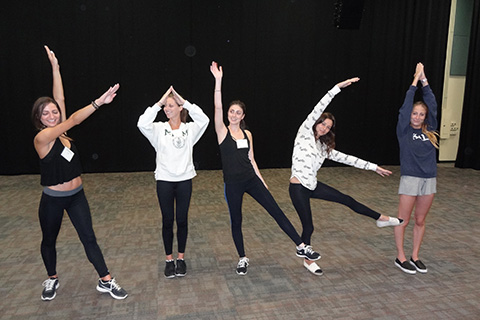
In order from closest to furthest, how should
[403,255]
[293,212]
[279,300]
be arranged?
[279,300] < [403,255] < [293,212]

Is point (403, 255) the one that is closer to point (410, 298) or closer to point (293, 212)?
point (410, 298)

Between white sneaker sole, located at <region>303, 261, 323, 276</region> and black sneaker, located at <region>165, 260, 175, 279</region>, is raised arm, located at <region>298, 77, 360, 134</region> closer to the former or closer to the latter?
white sneaker sole, located at <region>303, 261, 323, 276</region>

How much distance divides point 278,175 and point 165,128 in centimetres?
454

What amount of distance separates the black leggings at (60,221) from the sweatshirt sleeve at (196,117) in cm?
88

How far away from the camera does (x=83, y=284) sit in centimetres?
274

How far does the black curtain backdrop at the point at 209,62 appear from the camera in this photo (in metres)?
6.66

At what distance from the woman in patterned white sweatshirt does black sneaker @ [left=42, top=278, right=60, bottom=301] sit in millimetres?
1774

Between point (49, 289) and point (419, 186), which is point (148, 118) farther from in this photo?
point (419, 186)

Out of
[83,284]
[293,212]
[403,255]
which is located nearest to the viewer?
[83,284]

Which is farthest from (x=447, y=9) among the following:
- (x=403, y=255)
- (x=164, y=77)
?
(x=403, y=255)

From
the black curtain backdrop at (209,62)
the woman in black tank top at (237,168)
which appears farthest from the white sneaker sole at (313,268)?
the black curtain backdrop at (209,62)

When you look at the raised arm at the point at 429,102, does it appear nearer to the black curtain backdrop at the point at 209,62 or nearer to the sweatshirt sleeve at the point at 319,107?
the sweatshirt sleeve at the point at 319,107

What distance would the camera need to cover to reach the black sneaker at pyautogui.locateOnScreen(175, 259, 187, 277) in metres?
2.87

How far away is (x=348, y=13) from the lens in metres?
6.58
